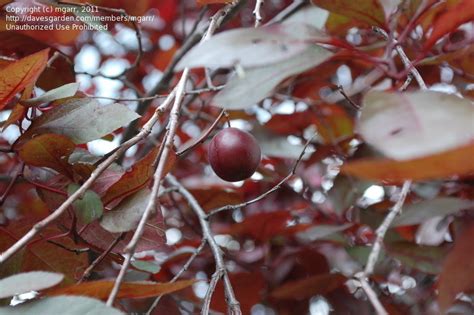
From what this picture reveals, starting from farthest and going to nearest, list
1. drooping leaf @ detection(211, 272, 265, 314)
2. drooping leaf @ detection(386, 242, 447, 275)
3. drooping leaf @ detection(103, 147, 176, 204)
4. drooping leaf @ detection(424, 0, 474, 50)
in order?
1. drooping leaf @ detection(211, 272, 265, 314)
2. drooping leaf @ detection(386, 242, 447, 275)
3. drooping leaf @ detection(103, 147, 176, 204)
4. drooping leaf @ detection(424, 0, 474, 50)

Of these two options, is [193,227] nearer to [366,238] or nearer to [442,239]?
[366,238]

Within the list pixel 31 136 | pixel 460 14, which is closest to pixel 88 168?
pixel 31 136

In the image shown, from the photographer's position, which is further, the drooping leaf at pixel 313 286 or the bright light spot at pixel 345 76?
the bright light spot at pixel 345 76

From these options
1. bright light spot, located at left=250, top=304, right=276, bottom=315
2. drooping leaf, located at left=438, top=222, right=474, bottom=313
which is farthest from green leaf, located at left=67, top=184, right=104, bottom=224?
bright light spot, located at left=250, top=304, right=276, bottom=315

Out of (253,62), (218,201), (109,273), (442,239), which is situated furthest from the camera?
(109,273)

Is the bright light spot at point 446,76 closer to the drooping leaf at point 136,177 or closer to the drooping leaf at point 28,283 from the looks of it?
the drooping leaf at point 136,177

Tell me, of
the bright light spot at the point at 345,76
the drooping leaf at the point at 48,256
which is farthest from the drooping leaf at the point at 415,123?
the bright light spot at the point at 345,76

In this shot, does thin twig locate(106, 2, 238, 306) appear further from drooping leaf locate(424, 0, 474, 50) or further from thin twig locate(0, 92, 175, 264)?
drooping leaf locate(424, 0, 474, 50)
